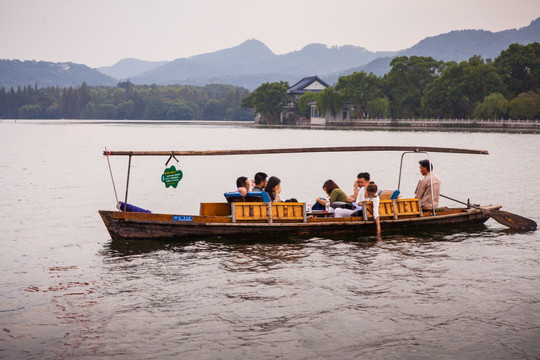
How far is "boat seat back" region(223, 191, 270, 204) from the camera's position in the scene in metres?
15.5

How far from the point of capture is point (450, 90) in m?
102

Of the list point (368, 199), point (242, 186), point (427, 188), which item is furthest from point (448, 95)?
point (242, 186)

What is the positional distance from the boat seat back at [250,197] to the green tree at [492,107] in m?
88.2

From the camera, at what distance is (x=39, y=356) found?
8.48 meters

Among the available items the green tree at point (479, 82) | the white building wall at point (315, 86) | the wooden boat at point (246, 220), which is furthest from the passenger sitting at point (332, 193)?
the white building wall at point (315, 86)

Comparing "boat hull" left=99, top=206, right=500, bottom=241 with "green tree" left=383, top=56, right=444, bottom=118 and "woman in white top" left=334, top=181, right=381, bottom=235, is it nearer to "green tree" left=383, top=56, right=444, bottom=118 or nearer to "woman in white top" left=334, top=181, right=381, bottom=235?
"woman in white top" left=334, top=181, right=381, bottom=235

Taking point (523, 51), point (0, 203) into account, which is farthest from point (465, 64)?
point (0, 203)

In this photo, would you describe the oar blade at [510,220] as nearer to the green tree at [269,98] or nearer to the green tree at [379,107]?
the green tree at [379,107]

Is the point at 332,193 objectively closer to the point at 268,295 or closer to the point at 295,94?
the point at 268,295

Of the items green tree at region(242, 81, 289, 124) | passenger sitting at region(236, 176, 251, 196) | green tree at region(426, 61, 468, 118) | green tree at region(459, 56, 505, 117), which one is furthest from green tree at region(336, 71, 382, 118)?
passenger sitting at region(236, 176, 251, 196)

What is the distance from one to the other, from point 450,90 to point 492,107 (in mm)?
9556

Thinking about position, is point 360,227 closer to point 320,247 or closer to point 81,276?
point 320,247

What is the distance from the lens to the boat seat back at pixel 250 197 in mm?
15500

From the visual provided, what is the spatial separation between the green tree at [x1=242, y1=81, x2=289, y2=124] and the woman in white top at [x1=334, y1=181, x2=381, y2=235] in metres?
143
